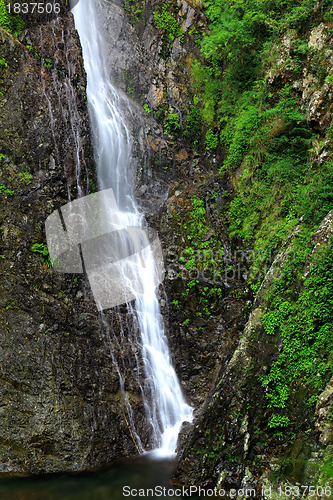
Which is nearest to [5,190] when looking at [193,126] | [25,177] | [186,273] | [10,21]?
[25,177]

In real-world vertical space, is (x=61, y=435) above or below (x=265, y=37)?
below

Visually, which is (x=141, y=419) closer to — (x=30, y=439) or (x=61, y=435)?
(x=61, y=435)

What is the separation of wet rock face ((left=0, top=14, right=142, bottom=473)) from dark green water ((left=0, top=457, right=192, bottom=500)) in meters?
0.32

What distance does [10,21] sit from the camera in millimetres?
10797

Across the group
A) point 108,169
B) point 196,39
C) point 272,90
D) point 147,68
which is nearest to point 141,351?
point 108,169

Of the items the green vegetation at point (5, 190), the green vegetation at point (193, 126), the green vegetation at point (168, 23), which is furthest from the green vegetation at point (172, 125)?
the green vegetation at point (5, 190)

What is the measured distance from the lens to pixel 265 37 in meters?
11.8

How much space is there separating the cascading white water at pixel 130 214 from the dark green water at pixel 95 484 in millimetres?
892

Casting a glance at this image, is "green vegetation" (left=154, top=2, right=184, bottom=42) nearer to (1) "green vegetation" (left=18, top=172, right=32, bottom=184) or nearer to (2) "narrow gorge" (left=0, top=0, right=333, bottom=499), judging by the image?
(2) "narrow gorge" (left=0, top=0, right=333, bottom=499)

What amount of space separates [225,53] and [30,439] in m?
14.2

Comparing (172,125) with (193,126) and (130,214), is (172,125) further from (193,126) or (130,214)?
(130,214)

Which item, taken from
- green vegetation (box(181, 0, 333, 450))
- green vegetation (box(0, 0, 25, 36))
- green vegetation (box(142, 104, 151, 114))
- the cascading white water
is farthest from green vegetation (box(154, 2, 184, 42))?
green vegetation (box(0, 0, 25, 36))

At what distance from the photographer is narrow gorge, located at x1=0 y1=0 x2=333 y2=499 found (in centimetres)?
627

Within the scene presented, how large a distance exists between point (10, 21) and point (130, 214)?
712cm
